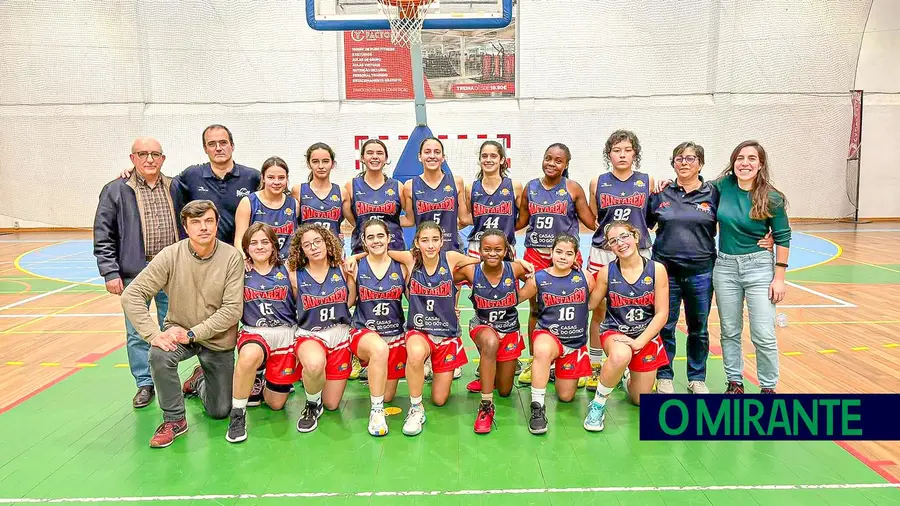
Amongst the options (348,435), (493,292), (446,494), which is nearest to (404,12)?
(493,292)

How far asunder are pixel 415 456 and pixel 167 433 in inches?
58.4

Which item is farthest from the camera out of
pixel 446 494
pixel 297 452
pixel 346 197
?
pixel 346 197

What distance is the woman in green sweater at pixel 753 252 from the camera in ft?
12.8

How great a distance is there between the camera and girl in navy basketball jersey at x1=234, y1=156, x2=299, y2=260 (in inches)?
169

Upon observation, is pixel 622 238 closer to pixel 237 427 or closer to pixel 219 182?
pixel 237 427

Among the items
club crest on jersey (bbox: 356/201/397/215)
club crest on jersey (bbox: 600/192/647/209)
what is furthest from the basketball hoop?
club crest on jersey (bbox: 600/192/647/209)

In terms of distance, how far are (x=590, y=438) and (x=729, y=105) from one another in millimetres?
11825

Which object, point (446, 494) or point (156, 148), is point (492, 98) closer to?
point (156, 148)

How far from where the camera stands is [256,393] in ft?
14.0

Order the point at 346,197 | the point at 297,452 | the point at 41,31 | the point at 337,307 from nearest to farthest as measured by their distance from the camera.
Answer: the point at 297,452 → the point at 337,307 → the point at 346,197 → the point at 41,31

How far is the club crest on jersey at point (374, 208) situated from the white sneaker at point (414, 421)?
4.86ft

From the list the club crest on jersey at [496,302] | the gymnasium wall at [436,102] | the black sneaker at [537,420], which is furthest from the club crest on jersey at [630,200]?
the gymnasium wall at [436,102]

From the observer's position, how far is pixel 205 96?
13.4m

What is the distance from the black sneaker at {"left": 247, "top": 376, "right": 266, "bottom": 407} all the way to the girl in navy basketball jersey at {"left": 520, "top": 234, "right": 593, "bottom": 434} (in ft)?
6.24
